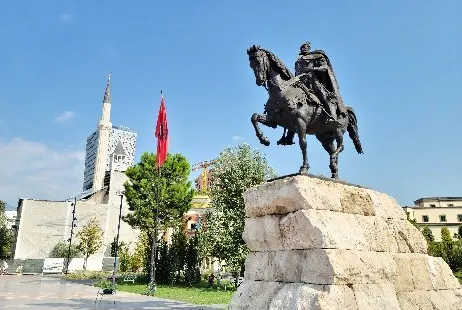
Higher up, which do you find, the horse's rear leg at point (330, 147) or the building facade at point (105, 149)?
the building facade at point (105, 149)

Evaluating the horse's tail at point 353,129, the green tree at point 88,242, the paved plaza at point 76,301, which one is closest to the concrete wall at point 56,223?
the green tree at point 88,242

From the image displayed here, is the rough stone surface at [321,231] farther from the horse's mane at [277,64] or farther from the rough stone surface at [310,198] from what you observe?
the horse's mane at [277,64]

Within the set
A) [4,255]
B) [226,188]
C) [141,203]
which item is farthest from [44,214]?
[226,188]

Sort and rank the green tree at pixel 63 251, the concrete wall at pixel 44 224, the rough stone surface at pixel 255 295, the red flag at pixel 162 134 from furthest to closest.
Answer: the concrete wall at pixel 44 224, the green tree at pixel 63 251, the red flag at pixel 162 134, the rough stone surface at pixel 255 295

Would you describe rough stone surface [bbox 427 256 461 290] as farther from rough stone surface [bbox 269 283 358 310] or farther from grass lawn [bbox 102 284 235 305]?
grass lawn [bbox 102 284 235 305]

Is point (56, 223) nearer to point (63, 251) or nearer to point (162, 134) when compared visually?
point (63, 251)

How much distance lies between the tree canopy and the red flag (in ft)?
47.5

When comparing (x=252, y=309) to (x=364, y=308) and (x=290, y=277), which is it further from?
(x=364, y=308)

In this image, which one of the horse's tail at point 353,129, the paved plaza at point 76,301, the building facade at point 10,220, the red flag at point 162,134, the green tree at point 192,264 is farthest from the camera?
the building facade at point 10,220

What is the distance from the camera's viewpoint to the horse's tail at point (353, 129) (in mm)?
9602

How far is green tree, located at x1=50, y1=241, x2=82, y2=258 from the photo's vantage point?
178 feet

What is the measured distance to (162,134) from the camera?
24.6 meters

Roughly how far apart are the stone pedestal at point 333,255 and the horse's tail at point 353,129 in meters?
2.21

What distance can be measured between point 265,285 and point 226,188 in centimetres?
2360
